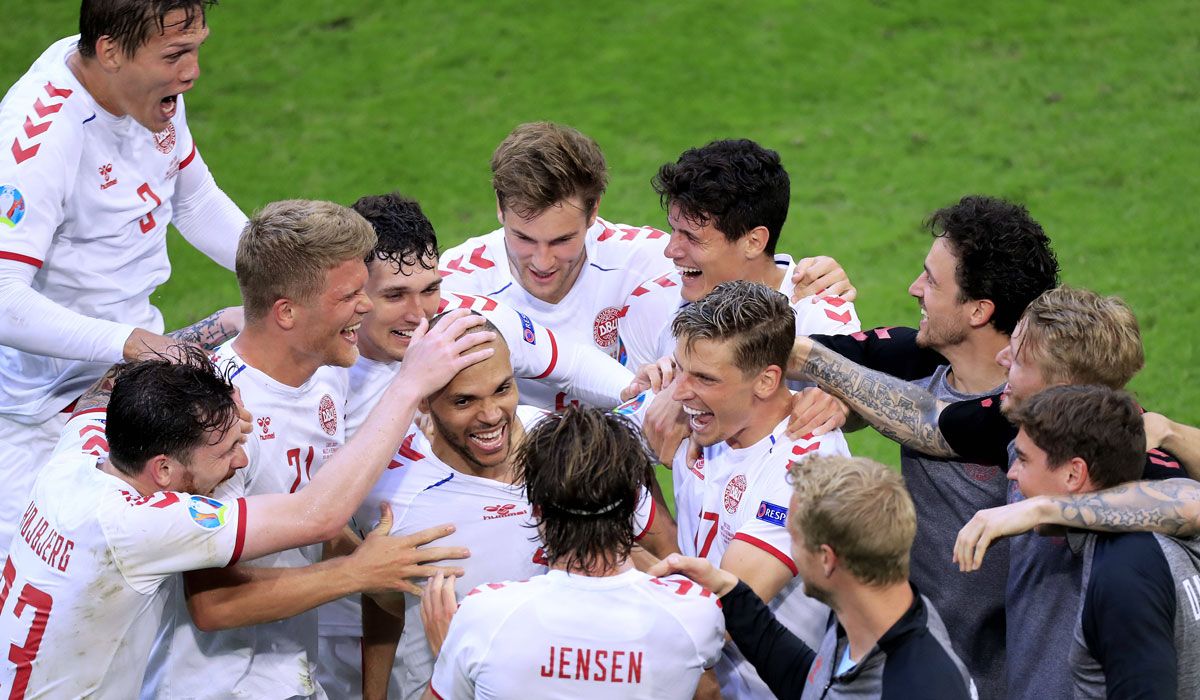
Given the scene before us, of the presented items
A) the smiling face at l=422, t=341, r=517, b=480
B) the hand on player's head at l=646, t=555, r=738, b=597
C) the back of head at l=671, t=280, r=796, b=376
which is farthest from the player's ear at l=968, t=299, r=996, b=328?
the smiling face at l=422, t=341, r=517, b=480

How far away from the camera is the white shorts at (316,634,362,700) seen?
5.14 metres

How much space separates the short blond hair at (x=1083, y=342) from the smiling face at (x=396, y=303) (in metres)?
2.21

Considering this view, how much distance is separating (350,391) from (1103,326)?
2.73 metres

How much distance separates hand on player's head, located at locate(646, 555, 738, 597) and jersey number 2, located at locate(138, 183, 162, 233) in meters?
2.62

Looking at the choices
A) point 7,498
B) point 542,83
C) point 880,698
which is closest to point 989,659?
point 880,698

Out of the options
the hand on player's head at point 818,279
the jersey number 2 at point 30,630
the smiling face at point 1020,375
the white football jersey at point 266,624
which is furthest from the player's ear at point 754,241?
the jersey number 2 at point 30,630

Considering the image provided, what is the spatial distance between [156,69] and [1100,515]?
3551mm

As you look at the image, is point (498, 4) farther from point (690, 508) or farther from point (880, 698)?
point (880, 698)

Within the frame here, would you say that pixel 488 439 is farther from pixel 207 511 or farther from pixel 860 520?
pixel 860 520

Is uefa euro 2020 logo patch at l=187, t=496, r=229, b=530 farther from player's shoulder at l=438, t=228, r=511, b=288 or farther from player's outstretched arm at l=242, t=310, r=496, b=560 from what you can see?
player's shoulder at l=438, t=228, r=511, b=288

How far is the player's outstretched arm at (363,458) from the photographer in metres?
3.99

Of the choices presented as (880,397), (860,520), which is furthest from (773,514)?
(860,520)

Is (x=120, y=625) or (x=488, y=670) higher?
(x=488, y=670)

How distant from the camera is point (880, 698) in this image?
3.35 meters
